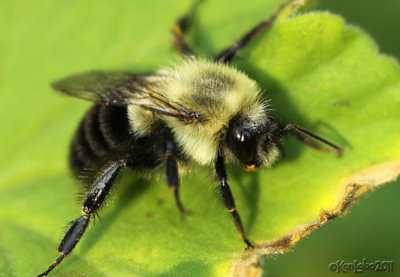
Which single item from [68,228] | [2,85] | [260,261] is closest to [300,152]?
[260,261]

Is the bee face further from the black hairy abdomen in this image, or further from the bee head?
the black hairy abdomen

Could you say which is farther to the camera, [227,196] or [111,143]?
[111,143]

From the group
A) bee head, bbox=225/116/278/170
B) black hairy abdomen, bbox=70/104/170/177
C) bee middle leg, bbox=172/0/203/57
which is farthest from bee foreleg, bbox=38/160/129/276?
bee middle leg, bbox=172/0/203/57

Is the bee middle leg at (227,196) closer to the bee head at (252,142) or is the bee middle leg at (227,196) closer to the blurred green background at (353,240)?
the bee head at (252,142)

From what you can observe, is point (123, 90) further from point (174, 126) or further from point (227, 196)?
point (227, 196)

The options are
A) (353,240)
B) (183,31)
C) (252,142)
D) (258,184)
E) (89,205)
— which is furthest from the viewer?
(353,240)

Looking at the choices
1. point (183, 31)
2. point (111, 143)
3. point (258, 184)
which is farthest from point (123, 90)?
point (258, 184)

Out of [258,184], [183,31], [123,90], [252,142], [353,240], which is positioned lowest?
[353,240]
